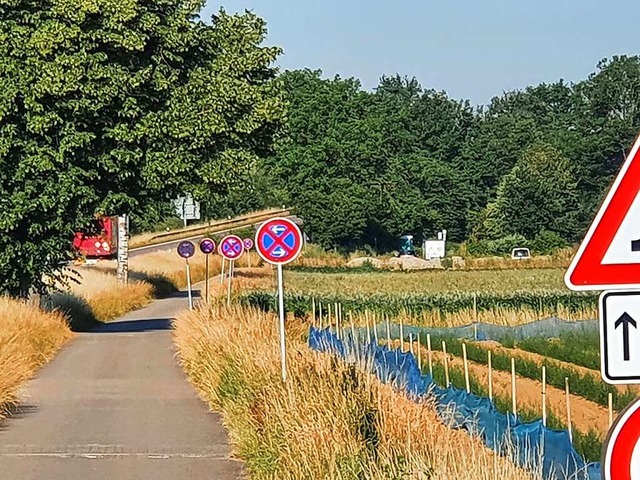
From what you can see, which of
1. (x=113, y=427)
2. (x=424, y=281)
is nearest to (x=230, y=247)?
(x=113, y=427)

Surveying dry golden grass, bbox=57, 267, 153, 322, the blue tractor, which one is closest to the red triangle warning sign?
dry golden grass, bbox=57, 267, 153, 322

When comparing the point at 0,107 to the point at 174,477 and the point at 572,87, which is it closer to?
the point at 174,477

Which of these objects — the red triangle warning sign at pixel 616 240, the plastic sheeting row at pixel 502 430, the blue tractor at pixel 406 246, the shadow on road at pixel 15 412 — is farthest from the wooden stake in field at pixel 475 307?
the blue tractor at pixel 406 246

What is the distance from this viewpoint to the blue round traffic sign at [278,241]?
18.0 m

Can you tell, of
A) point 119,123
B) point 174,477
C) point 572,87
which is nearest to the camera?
point 174,477

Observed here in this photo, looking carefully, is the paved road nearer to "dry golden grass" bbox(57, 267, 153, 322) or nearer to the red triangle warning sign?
the red triangle warning sign

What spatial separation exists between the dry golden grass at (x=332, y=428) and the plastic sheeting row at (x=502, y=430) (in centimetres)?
23

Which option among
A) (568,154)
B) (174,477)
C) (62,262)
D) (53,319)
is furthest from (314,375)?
(568,154)

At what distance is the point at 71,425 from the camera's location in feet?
53.0

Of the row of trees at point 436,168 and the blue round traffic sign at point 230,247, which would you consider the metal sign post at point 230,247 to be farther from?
the row of trees at point 436,168

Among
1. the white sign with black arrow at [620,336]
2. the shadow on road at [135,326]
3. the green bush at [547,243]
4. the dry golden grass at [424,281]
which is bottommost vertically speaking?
the shadow on road at [135,326]

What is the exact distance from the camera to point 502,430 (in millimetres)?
11352

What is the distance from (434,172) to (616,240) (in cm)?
11733

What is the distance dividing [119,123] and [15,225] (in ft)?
11.8
